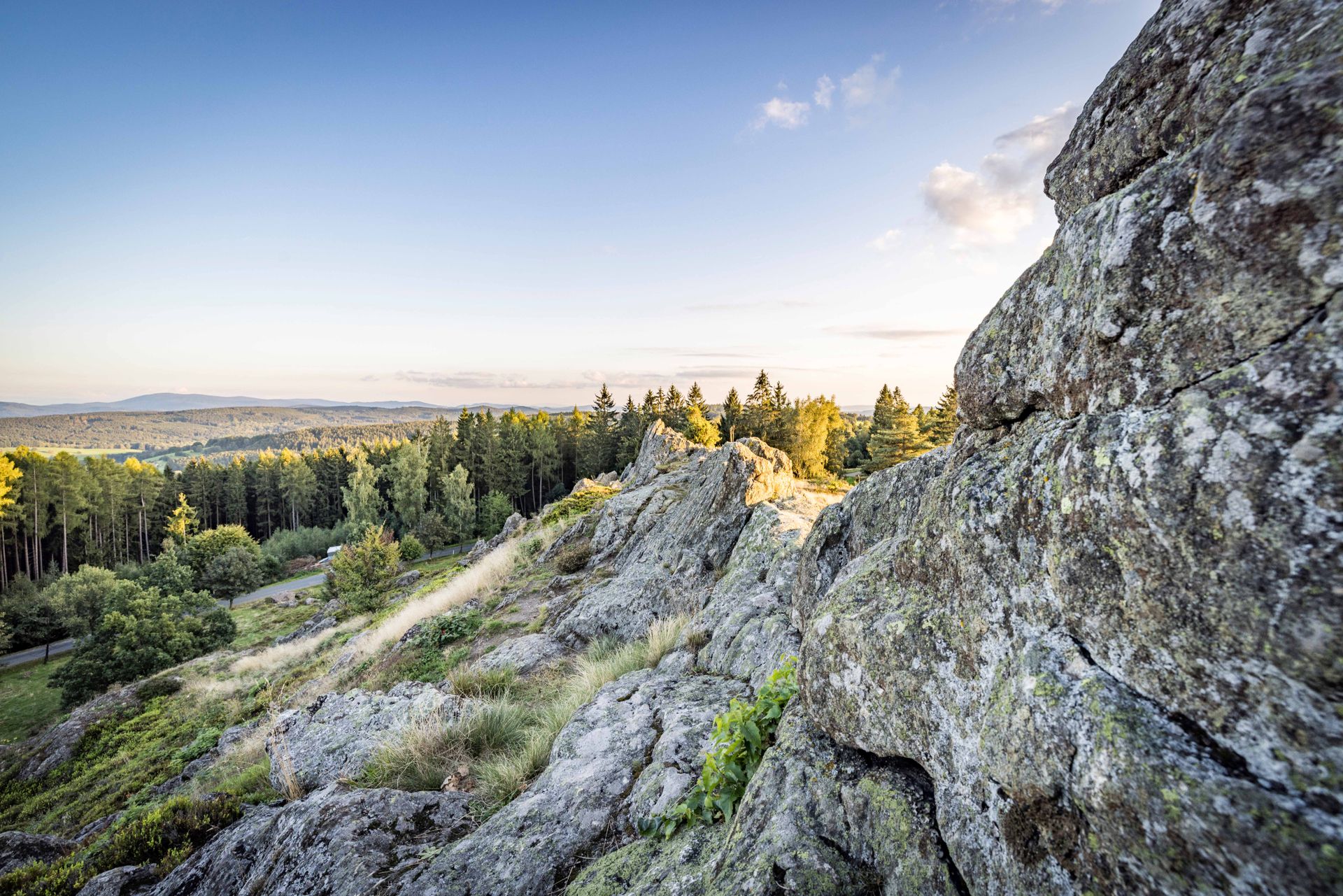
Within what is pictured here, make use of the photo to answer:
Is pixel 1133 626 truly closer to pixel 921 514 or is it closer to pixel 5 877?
pixel 921 514

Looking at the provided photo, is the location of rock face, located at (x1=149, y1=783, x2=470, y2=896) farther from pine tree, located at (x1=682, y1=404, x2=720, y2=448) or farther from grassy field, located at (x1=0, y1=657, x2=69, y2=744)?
pine tree, located at (x1=682, y1=404, x2=720, y2=448)

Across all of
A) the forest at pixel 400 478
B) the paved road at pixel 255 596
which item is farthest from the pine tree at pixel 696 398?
the paved road at pixel 255 596

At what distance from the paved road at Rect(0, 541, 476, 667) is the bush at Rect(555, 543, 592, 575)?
1073 inches

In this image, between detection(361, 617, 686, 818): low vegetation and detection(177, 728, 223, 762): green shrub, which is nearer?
detection(361, 617, 686, 818): low vegetation

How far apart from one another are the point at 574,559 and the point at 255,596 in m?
47.9

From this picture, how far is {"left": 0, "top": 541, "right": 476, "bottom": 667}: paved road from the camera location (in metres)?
35.2

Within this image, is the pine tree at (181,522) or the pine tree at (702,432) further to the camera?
the pine tree at (181,522)

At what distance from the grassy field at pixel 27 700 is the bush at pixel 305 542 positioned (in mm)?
24621

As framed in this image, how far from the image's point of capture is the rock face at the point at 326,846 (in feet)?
13.4

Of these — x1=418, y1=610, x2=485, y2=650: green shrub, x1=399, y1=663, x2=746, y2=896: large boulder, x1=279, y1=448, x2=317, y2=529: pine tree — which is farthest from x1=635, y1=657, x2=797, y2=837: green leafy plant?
x1=279, y1=448, x2=317, y2=529: pine tree

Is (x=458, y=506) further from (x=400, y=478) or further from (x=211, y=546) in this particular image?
(x=211, y=546)

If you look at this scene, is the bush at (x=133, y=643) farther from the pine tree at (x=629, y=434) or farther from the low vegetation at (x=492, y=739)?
the pine tree at (x=629, y=434)

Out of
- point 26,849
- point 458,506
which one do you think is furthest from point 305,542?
point 26,849

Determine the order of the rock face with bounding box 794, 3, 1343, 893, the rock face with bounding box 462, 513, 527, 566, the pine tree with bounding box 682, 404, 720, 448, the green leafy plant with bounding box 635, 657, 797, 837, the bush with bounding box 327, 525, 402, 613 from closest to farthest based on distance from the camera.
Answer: the rock face with bounding box 794, 3, 1343, 893 < the green leafy plant with bounding box 635, 657, 797, 837 < the bush with bounding box 327, 525, 402, 613 < the rock face with bounding box 462, 513, 527, 566 < the pine tree with bounding box 682, 404, 720, 448
